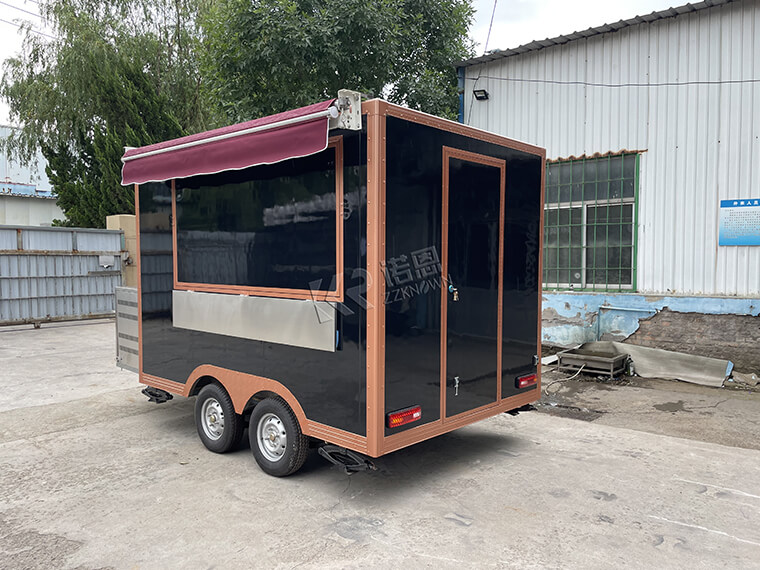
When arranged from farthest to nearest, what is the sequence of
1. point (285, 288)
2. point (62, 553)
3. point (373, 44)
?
point (373, 44), point (285, 288), point (62, 553)

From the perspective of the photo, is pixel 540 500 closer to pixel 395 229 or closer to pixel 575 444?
pixel 575 444

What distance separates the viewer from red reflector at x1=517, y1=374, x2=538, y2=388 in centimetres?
523

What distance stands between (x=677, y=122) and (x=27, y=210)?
1241 inches

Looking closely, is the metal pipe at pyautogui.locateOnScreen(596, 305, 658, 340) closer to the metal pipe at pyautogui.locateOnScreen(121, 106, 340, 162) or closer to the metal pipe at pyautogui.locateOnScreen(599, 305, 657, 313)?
the metal pipe at pyautogui.locateOnScreen(599, 305, 657, 313)

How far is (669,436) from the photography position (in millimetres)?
5770

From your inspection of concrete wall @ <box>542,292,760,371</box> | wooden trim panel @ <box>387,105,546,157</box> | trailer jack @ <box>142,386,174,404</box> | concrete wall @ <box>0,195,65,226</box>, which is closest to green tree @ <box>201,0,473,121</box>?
concrete wall @ <box>542,292,760,371</box>

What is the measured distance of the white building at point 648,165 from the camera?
8039 millimetres

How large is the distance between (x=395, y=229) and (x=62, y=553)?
2.84 metres

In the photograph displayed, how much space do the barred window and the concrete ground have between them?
336cm

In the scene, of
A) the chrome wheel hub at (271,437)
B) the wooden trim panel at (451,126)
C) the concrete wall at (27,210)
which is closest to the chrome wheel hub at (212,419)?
the chrome wheel hub at (271,437)

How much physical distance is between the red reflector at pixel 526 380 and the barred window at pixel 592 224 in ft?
14.6

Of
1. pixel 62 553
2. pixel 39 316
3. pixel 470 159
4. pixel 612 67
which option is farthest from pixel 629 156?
pixel 39 316

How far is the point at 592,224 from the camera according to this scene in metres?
9.48

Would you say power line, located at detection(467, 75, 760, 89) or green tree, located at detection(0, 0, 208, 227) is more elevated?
green tree, located at detection(0, 0, 208, 227)
